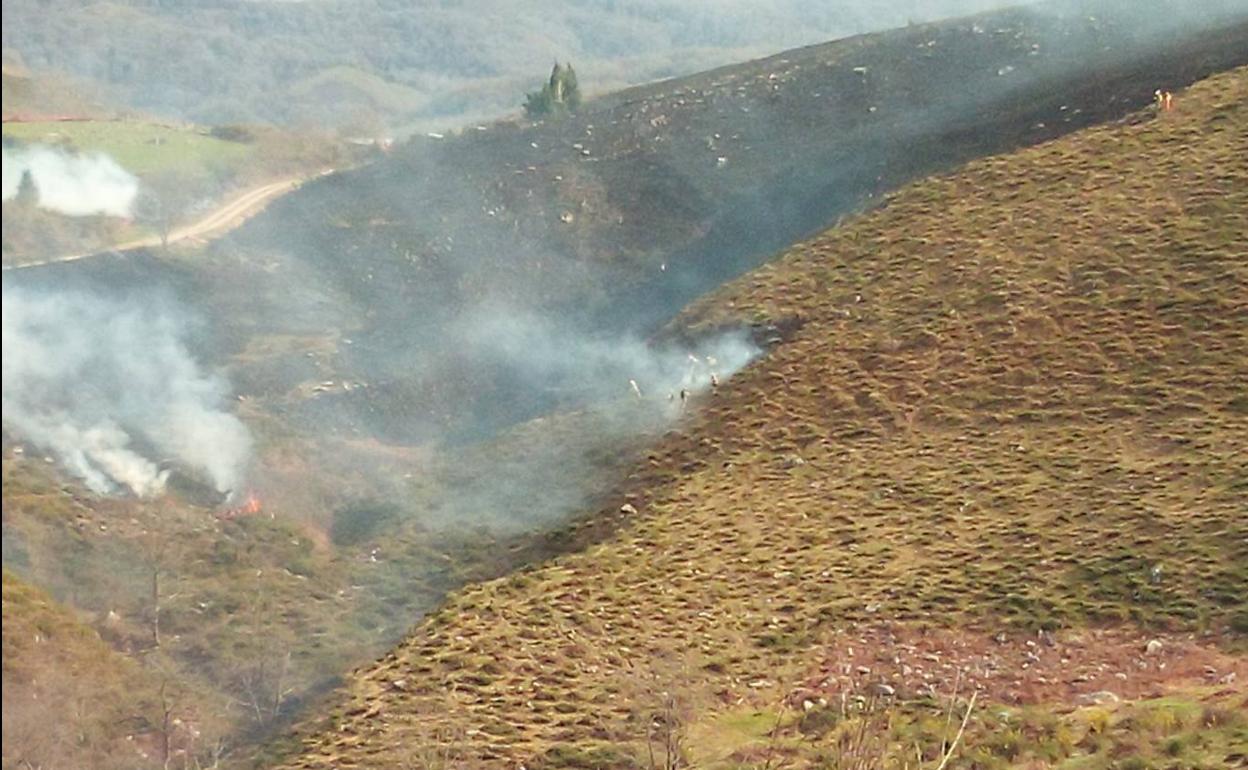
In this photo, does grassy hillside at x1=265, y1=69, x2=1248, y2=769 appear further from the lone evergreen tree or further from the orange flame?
the lone evergreen tree

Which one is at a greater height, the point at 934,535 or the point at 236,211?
the point at 934,535

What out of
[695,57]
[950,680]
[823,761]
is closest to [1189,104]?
[950,680]

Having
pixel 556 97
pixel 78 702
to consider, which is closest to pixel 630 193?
pixel 556 97

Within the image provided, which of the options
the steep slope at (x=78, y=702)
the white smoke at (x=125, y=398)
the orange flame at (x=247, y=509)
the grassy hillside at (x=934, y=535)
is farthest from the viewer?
the orange flame at (x=247, y=509)

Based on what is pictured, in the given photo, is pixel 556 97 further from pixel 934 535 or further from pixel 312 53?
pixel 934 535

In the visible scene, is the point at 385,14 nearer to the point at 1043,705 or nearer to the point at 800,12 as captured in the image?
the point at 1043,705

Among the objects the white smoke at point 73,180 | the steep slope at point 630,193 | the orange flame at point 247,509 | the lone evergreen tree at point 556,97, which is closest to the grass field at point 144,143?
the white smoke at point 73,180

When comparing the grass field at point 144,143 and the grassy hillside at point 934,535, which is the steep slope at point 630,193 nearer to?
the grass field at point 144,143

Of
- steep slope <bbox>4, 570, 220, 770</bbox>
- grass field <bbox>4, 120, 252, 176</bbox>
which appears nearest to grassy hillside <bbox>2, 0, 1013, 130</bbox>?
grass field <bbox>4, 120, 252, 176</bbox>
